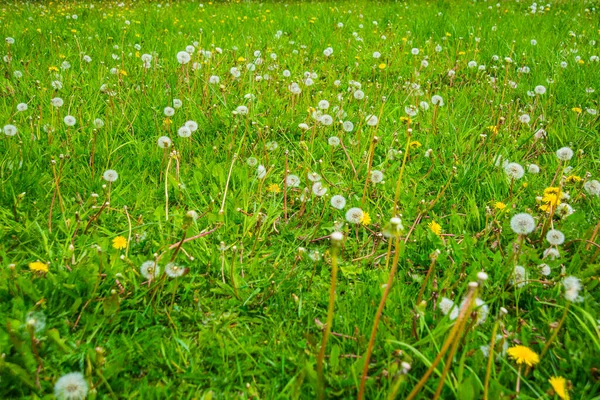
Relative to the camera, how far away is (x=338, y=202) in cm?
206

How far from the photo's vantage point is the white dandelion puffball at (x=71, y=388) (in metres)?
1.15

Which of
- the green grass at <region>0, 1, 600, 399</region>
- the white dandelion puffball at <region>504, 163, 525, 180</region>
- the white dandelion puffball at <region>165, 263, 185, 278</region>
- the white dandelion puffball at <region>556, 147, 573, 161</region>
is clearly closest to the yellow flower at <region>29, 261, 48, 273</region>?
the green grass at <region>0, 1, 600, 399</region>

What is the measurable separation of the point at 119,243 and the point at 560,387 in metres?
1.55

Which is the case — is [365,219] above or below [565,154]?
below

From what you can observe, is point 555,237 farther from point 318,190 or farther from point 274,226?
point 274,226

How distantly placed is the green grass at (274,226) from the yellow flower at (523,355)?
47 mm

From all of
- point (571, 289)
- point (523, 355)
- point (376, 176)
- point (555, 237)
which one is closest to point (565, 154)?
point (555, 237)

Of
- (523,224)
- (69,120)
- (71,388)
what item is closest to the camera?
(71,388)

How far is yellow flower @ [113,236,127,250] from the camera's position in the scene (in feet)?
5.64

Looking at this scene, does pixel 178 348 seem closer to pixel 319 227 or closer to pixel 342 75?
pixel 319 227

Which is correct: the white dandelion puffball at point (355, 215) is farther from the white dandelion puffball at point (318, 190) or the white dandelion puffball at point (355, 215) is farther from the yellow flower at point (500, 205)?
the yellow flower at point (500, 205)

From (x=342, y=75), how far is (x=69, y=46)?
2563 millimetres

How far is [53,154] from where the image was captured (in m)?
2.39

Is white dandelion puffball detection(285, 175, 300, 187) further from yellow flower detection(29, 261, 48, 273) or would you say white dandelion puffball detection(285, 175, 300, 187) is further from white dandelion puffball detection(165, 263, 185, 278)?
yellow flower detection(29, 261, 48, 273)
